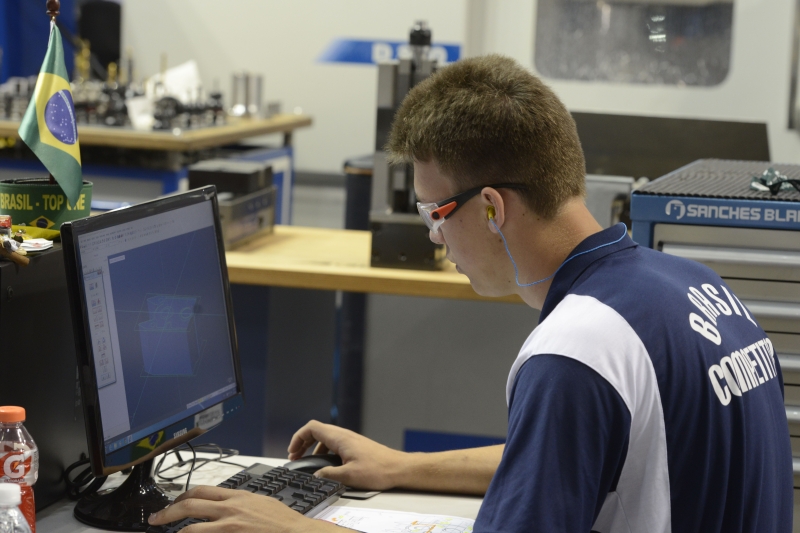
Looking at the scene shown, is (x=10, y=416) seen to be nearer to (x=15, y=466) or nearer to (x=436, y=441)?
(x=15, y=466)

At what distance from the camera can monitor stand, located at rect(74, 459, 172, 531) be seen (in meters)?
1.30

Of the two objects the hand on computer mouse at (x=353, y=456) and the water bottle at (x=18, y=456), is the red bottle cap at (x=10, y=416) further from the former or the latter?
the hand on computer mouse at (x=353, y=456)

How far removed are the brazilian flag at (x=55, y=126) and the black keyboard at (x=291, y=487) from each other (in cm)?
45

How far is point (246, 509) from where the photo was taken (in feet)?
3.93

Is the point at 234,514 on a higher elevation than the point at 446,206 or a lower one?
lower

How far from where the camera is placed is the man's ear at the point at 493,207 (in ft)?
3.73

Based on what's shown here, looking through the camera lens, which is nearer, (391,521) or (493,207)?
(493,207)

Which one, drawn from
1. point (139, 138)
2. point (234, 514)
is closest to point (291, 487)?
point (234, 514)

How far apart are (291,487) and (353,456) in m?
0.12

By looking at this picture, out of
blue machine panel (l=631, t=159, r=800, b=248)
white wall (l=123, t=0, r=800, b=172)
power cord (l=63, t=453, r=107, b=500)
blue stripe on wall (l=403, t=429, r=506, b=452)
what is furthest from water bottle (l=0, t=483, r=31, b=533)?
white wall (l=123, t=0, r=800, b=172)

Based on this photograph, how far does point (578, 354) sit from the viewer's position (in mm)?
968

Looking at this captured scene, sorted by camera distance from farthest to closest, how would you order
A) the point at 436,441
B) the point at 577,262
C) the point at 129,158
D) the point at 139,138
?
the point at 129,158
the point at 139,138
the point at 436,441
the point at 577,262

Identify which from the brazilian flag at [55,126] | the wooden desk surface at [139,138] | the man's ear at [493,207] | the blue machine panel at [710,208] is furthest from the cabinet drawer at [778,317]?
the wooden desk surface at [139,138]

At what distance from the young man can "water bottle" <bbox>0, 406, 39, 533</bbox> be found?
155mm
